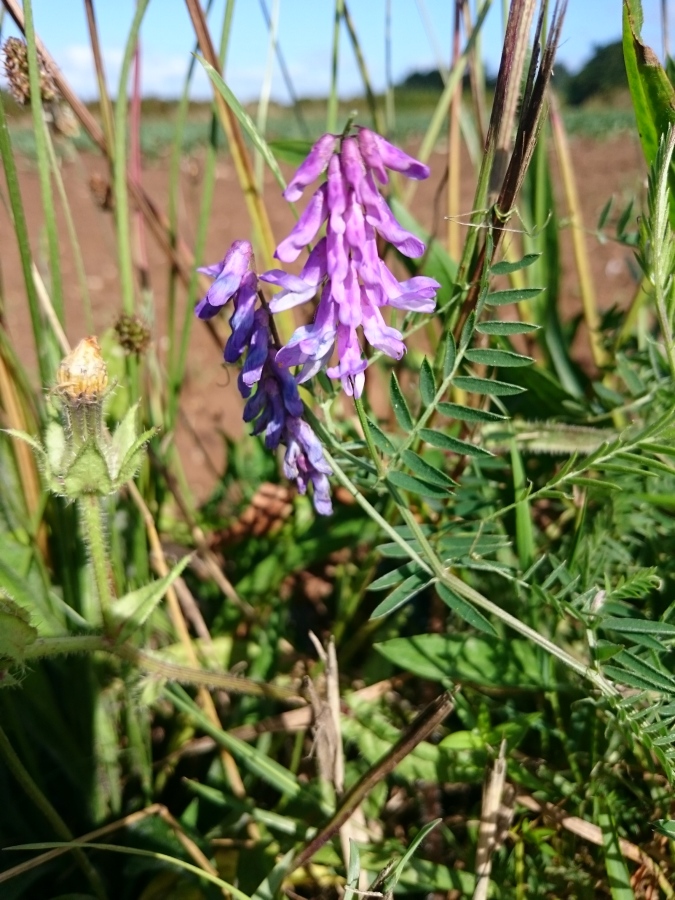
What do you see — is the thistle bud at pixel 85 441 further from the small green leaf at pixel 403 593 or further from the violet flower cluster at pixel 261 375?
the small green leaf at pixel 403 593

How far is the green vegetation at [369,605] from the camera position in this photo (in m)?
0.58

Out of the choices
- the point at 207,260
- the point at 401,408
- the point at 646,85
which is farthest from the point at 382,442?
the point at 207,260

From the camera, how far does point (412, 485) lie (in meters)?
0.62

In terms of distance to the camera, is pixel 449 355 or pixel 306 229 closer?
pixel 306 229

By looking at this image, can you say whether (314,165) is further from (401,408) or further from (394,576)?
(394,576)

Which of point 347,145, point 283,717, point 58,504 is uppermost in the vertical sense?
point 347,145

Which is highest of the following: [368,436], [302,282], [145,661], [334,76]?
[334,76]

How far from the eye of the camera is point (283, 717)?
83 cm

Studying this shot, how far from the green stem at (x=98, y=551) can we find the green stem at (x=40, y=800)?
0.39 ft

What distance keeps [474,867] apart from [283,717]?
251 millimetres

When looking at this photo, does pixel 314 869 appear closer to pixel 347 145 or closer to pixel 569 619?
pixel 569 619

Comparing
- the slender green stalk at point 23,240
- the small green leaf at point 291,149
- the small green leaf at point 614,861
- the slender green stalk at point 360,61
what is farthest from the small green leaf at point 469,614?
the slender green stalk at point 360,61

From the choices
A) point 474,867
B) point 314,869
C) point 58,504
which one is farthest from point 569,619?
point 58,504

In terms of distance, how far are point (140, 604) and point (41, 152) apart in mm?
402
